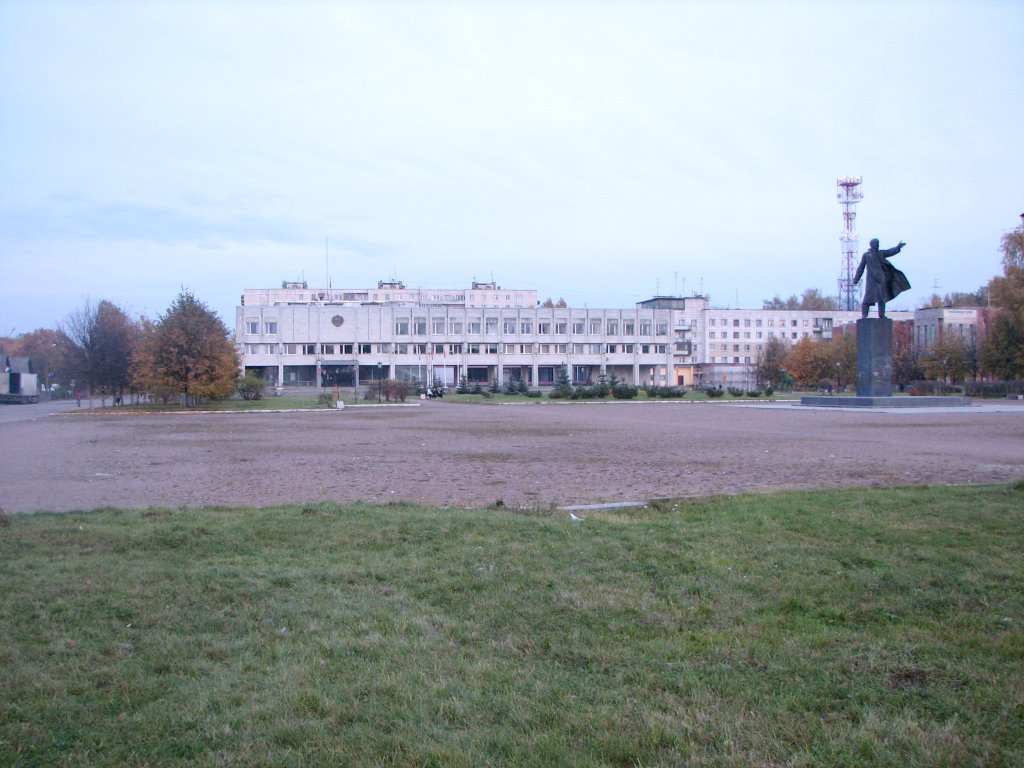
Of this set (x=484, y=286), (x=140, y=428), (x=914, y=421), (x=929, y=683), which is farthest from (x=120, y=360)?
(x=484, y=286)

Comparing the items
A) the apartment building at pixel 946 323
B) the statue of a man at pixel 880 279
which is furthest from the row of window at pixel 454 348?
the statue of a man at pixel 880 279

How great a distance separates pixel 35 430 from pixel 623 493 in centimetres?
2745

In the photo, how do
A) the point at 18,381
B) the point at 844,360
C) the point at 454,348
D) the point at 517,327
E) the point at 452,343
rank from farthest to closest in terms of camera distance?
the point at 517,327, the point at 454,348, the point at 452,343, the point at 844,360, the point at 18,381

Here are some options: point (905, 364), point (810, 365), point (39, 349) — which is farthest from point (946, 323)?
point (39, 349)

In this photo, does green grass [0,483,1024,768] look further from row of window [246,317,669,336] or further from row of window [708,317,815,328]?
row of window [708,317,815,328]

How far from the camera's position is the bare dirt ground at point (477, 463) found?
12.0 meters

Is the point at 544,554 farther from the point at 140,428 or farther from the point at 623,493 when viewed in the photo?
the point at 140,428

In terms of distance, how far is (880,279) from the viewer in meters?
43.6

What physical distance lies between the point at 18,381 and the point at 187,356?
44.1 meters

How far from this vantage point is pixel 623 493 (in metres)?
12.0

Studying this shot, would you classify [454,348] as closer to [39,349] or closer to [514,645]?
[39,349]

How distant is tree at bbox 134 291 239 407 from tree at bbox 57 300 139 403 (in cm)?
234

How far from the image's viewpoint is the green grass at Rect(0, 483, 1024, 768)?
3.69 meters

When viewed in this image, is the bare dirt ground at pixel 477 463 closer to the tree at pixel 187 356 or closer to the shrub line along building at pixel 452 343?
the tree at pixel 187 356
